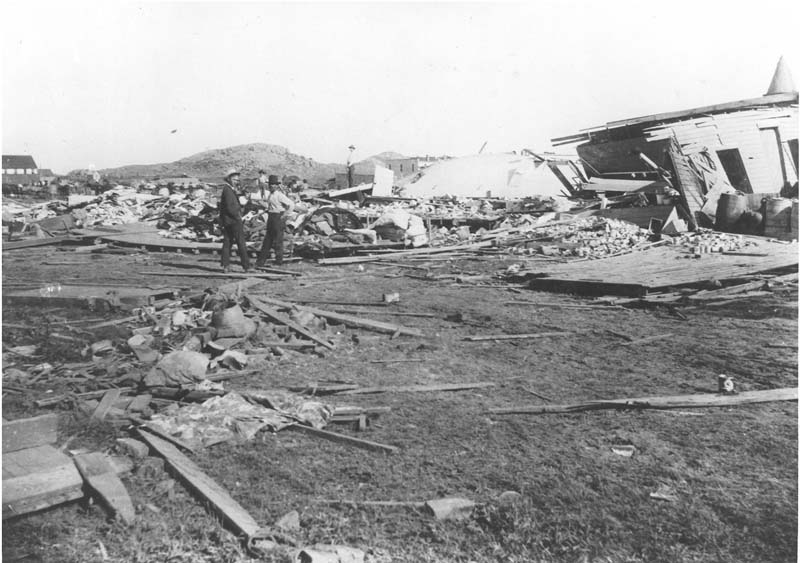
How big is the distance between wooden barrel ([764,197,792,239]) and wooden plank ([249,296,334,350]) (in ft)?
41.4

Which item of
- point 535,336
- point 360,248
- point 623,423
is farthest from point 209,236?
point 623,423

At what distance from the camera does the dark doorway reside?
17.5m

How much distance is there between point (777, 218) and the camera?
13734 mm

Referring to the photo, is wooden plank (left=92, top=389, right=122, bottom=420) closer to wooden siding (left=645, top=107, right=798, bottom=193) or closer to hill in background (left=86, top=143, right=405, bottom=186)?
wooden siding (left=645, top=107, right=798, bottom=193)

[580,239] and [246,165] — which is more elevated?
[246,165]

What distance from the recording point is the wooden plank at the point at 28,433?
3.33m

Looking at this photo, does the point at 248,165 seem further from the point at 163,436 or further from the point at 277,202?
the point at 163,436

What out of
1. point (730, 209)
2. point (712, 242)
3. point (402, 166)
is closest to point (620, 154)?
point (730, 209)

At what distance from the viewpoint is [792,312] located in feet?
24.1

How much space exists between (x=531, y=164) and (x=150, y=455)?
108 ft

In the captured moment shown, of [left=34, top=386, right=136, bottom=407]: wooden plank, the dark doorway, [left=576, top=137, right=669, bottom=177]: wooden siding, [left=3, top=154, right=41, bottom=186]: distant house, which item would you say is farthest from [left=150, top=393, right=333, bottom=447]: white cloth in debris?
Answer: [left=3, top=154, right=41, bottom=186]: distant house

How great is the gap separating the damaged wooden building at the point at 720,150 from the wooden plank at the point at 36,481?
53.2 feet

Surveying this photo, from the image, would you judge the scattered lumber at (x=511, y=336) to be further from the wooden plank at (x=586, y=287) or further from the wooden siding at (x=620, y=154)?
the wooden siding at (x=620, y=154)

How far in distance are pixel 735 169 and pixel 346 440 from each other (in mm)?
18138
